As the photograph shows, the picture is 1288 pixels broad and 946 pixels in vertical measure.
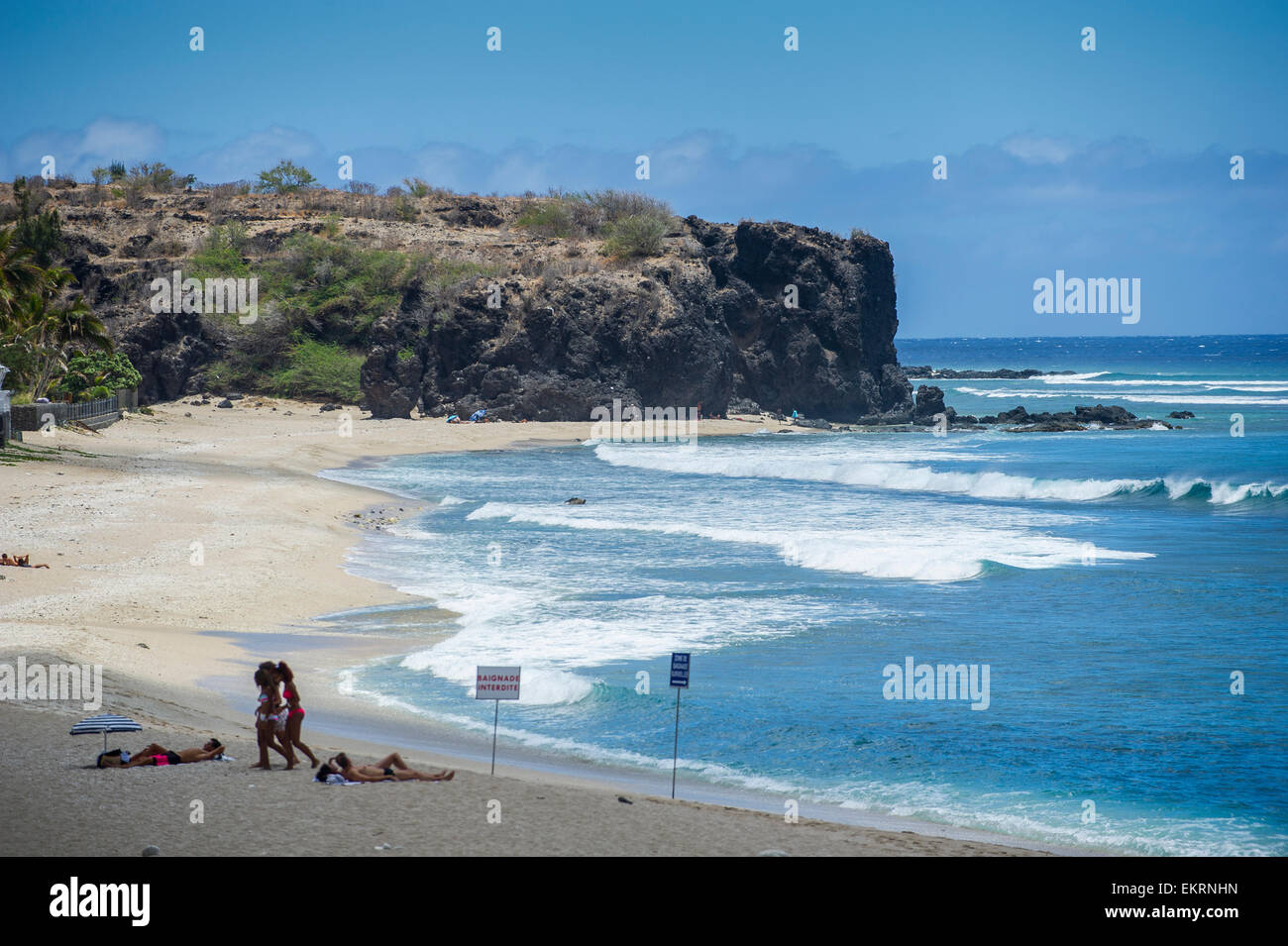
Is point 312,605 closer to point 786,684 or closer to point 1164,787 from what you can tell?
point 786,684

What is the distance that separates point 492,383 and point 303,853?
55.5 meters

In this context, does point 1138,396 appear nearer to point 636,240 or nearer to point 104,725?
point 636,240

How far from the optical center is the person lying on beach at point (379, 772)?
10391 mm

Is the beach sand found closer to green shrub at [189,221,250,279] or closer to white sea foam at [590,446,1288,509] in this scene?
white sea foam at [590,446,1288,509]

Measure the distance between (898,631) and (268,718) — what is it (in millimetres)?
10926

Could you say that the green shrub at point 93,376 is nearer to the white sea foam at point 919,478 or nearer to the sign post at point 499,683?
the white sea foam at point 919,478

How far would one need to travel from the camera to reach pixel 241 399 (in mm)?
65625

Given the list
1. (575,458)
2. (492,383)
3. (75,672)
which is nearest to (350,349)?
(492,383)

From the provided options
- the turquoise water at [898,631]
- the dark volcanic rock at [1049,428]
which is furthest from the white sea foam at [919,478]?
the dark volcanic rock at [1049,428]


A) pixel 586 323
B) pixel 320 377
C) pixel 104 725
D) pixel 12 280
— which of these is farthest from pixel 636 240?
pixel 104 725

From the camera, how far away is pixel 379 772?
10500 mm

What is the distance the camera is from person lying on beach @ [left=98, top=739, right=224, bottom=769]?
10.4 meters

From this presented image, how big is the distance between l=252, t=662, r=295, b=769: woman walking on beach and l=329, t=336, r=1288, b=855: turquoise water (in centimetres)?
324

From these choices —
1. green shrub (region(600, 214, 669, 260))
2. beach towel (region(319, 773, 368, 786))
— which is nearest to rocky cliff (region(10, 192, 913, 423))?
green shrub (region(600, 214, 669, 260))
